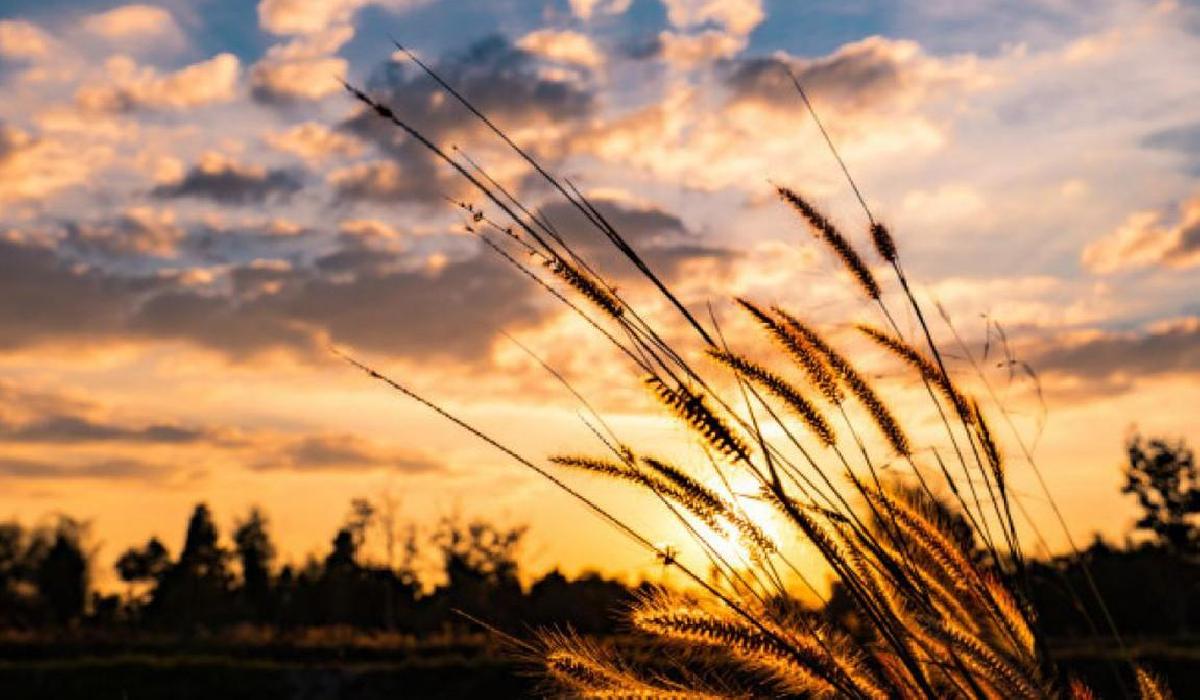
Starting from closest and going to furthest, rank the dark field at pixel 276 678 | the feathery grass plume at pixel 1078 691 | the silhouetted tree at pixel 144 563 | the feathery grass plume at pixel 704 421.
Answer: the feathery grass plume at pixel 704 421
the feathery grass plume at pixel 1078 691
the dark field at pixel 276 678
the silhouetted tree at pixel 144 563

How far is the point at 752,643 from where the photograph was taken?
1.94 meters

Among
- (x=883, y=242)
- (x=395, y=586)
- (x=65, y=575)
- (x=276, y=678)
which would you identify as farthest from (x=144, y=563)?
(x=883, y=242)

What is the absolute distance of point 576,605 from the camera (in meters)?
21.6

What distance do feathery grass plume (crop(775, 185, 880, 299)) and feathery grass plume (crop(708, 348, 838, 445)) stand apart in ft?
1.19

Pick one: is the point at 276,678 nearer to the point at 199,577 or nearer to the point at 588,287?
the point at 588,287

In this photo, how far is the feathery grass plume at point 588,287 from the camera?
1.92 meters

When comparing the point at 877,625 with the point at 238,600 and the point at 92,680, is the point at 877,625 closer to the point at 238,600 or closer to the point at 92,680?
the point at 92,680

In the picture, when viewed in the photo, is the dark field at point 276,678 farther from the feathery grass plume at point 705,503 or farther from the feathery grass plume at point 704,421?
the feathery grass plume at point 704,421

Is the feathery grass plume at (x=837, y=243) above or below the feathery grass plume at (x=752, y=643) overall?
above

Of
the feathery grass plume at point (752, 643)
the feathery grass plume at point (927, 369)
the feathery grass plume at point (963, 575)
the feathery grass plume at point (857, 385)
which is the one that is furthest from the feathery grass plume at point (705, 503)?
the feathery grass plume at point (927, 369)

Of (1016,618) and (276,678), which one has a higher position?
(1016,618)

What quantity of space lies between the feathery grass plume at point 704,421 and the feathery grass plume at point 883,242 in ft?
2.87

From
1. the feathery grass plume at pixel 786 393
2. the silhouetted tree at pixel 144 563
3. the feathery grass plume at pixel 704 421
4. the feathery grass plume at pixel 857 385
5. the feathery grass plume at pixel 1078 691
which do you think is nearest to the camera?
the feathery grass plume at pixel 704 421

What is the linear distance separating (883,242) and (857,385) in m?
0.47
